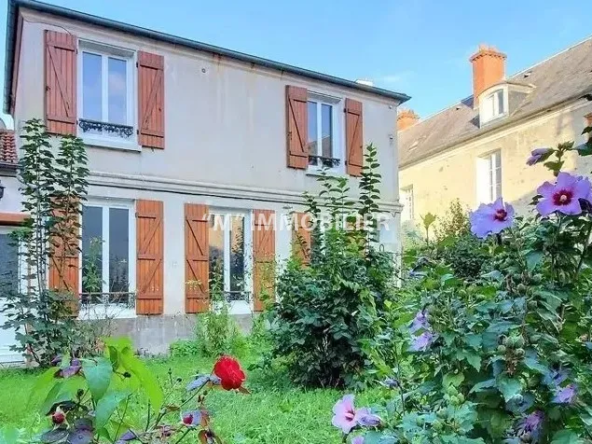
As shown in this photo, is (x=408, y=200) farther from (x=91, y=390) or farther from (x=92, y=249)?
(x=91, y=390)

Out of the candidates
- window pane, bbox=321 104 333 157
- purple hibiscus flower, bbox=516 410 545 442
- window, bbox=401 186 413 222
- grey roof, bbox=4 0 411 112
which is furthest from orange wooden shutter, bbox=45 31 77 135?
window, bbox=401 186 413 222

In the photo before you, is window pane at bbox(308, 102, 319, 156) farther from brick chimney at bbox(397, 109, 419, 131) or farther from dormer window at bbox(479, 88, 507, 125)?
brick chimney at bbox(397, 109, 419, 131)

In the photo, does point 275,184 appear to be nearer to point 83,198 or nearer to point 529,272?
point 83,198

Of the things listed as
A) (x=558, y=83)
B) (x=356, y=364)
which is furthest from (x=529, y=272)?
(x=558, y=83)

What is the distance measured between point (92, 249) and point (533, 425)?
7430 mm

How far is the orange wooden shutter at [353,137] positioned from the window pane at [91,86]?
469cm

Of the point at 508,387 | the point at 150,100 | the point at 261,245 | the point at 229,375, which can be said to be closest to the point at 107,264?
the point at 261,245

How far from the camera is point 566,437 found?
126cm

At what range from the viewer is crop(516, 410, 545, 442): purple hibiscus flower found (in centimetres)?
136

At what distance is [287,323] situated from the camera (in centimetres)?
517

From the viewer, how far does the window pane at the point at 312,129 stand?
35.0 ft

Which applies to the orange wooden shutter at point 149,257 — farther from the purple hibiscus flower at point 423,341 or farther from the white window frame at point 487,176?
the white window frame at point 487,176

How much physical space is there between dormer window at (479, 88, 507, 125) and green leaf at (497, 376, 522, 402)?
15.4m

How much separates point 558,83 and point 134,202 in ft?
39.4
